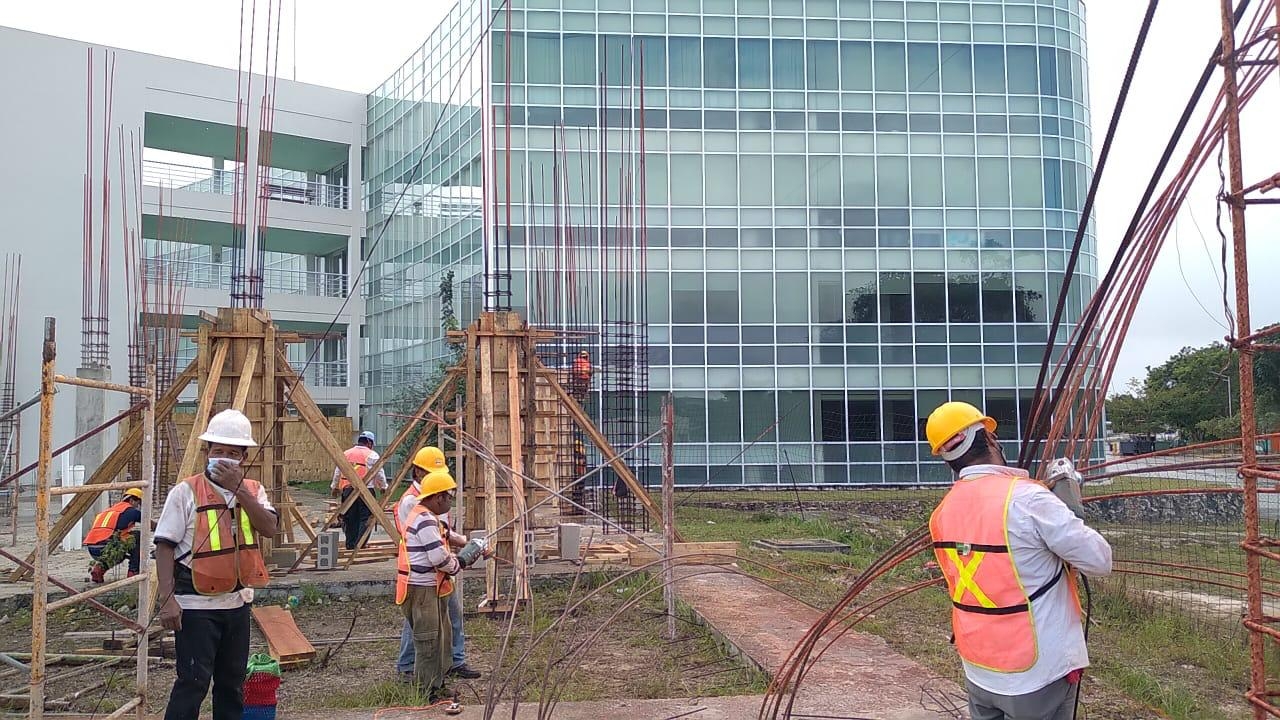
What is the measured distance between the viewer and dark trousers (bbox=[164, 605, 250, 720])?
466cm

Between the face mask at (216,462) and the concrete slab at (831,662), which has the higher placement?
the face mask at (216,462)

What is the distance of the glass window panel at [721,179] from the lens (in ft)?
78.0

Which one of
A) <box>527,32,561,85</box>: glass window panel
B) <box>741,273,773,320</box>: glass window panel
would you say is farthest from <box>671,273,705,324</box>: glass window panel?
<box>527,32,561,85</box>: glass window panel

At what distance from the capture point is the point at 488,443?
9422 mm

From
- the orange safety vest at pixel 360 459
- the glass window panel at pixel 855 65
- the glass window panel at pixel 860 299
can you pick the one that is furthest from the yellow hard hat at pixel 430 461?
the glass window panel at pixel 855 65

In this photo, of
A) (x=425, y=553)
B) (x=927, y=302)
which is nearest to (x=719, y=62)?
(x=927, y=302)

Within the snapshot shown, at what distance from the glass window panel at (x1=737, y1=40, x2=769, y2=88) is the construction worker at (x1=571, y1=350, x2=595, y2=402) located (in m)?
11.2

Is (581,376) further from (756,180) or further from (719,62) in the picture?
(719,62)

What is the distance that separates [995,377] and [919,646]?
17.3 meters

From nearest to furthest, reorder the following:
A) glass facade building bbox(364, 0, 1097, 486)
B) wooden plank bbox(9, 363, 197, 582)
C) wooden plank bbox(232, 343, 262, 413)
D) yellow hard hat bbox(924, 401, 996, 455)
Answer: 1. yellow hard hat bbox(924, 401, 996, 455)
2. wooden plank bbox(232, 343, 262, 413)
3. wooden plank bbox(9, 363, 197, 582)
4. glass facade building bbox(364, 0, 1097, 486)

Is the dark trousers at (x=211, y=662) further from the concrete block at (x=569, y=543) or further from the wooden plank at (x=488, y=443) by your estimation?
the concrete block at (x=569, y=543)

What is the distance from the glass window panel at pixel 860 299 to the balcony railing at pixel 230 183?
14.4m

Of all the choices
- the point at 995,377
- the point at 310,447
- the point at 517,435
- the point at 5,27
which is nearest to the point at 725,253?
the point at 995,377

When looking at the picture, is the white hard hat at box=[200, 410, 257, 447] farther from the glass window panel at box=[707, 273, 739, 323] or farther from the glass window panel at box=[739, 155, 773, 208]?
the glass window panel at box=[739, 155, 773, 208]
